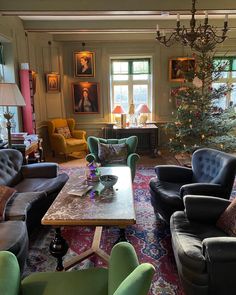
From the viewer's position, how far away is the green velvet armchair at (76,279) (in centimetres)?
133

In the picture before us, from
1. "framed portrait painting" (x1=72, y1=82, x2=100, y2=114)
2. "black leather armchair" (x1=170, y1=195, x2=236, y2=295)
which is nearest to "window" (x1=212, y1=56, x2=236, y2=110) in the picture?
"framed portrait painting" (x1=72, y1=82, x2=100, y2=114)

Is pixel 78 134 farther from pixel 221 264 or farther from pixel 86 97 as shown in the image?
pixel 221 264

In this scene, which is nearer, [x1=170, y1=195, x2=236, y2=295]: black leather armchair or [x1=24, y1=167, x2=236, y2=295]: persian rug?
[x1=170, y1=195, x2=236, y2=295]: black leather armchair

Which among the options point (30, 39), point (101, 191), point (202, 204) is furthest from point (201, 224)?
point (30, 39)

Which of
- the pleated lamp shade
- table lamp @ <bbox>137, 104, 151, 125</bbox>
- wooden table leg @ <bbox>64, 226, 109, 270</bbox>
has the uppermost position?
the pleated lamp shade

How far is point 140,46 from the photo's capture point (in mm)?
6652

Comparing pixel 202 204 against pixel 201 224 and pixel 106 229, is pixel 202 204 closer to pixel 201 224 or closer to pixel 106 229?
pixel 201 224

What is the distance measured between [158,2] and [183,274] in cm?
371

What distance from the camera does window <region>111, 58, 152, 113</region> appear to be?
6914 mm

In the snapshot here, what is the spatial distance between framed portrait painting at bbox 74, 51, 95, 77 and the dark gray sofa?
3766 millimetres

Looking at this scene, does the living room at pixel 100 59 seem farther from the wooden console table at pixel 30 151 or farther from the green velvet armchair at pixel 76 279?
the green velvet armchair at pixel 76 279

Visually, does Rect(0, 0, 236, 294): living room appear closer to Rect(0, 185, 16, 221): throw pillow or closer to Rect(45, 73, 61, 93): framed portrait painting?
Rect(45, 73, 61, 93): framed portrait painting

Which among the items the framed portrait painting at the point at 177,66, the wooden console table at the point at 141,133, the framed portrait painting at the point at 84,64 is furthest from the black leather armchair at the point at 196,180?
the framed portrait painting at the point at 84,64

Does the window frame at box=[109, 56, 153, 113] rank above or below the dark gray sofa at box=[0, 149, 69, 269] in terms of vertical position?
above
